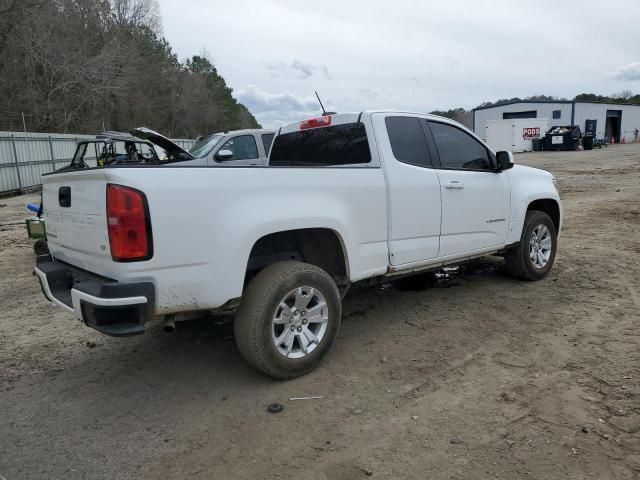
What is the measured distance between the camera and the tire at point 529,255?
5.66 meters

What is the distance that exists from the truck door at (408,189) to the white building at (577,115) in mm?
46965

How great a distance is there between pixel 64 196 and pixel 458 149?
3.61m

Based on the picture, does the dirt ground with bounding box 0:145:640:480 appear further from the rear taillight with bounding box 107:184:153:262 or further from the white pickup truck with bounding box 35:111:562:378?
the rear taillight with bounding box 107:184:153:262

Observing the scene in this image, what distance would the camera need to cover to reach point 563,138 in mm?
39000

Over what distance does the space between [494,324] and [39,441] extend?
369cm

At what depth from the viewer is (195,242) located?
3057 mm

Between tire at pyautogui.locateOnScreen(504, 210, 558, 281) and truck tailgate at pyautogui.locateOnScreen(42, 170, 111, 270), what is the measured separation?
4463 millimetres

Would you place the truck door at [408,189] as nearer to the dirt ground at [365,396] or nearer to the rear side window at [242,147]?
the dirt ground at [365,396]

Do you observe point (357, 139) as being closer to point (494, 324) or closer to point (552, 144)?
point (494, 324)

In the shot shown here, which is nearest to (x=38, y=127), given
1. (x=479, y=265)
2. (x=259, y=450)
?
(x=479, y=265)

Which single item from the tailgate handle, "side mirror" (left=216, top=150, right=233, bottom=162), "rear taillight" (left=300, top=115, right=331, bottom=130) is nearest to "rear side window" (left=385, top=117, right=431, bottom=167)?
"rear taillight" (left=300, top=115, right=331, bottom=130)

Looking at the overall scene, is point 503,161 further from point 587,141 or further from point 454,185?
point 587,141

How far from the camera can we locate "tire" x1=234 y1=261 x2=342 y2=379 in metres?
3.36

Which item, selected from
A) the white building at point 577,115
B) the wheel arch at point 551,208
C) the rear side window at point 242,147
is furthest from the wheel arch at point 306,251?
the white building at point 577,115
